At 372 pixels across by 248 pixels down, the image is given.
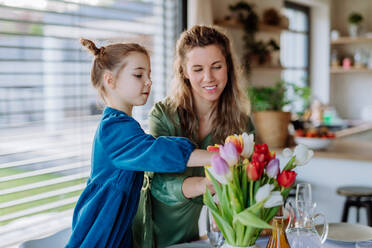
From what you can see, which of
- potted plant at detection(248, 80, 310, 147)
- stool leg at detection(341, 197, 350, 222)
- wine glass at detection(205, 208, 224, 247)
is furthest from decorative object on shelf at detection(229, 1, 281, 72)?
wine glass at detection(205, 208, 224, 247)

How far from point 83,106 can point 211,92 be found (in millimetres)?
A: 1229

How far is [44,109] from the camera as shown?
2.43 meters

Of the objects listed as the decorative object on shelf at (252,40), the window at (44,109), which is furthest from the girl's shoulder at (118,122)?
the decorative object on shelf at (252,40)

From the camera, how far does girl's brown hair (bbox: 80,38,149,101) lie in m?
1.40

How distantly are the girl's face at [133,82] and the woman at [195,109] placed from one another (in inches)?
10.8

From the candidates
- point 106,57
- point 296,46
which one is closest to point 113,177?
point 106,57

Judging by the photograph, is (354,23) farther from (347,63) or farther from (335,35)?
(347,63)

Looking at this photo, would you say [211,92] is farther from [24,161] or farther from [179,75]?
[24,161]

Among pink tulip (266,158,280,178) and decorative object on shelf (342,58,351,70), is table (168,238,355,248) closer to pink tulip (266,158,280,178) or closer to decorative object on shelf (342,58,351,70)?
pink tulip (266,158,280,178)

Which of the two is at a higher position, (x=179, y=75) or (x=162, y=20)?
(x=162, y=20)

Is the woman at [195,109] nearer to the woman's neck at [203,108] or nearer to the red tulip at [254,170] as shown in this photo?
the woman's neck at [203,108]

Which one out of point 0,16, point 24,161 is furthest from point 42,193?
point 0,16

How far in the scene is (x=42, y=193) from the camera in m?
2.42

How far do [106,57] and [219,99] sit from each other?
557 millimetres
